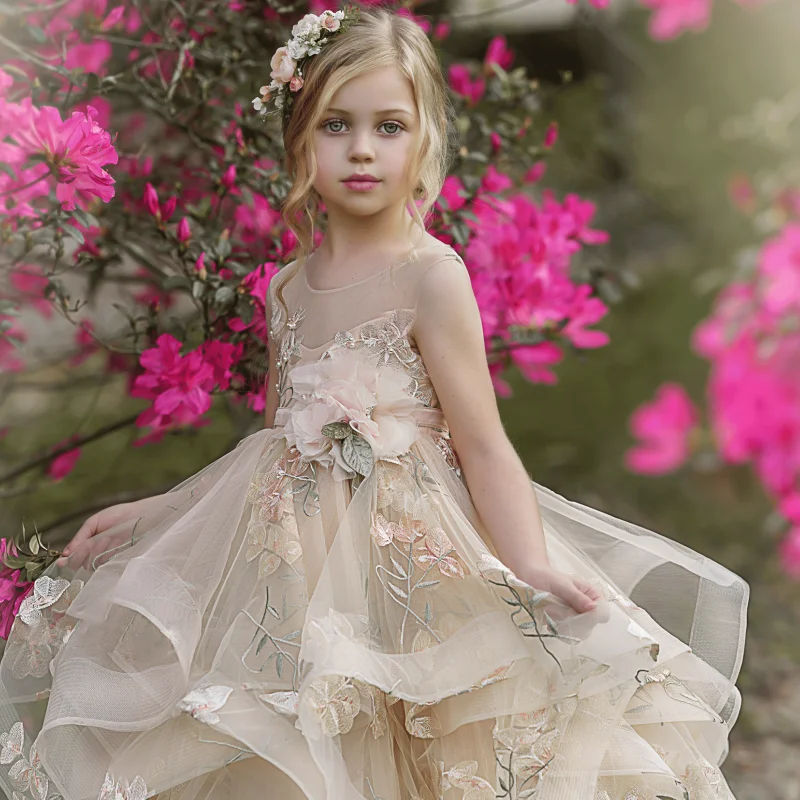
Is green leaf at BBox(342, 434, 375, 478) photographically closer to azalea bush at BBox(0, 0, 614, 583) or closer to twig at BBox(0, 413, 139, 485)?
azalea bush at BBox(0, 0, 614, 583)

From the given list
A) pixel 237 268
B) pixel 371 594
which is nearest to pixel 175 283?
pixel 237 268

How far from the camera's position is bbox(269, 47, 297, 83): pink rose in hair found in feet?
4.58

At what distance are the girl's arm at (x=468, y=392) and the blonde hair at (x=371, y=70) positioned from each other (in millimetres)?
A: 141

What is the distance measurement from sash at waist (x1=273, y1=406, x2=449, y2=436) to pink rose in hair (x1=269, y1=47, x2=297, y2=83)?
18.2 inches

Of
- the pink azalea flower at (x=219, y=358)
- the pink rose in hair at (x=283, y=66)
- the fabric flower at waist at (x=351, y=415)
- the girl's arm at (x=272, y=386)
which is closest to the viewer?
the fabric flower at waist at (x=351, y=415)

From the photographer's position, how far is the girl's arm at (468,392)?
4.20ft

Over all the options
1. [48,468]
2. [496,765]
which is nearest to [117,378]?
[48,468]

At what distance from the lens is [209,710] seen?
1.07 metres

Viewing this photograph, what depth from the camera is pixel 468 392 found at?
4.33 feet

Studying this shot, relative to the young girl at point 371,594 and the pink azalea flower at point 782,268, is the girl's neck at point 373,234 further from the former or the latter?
the pink azalea flower at point 782,268

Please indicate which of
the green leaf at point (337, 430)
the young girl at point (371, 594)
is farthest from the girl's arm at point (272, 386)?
the green leaf at point (337, 430)

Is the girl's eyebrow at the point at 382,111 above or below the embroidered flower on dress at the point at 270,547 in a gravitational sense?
above

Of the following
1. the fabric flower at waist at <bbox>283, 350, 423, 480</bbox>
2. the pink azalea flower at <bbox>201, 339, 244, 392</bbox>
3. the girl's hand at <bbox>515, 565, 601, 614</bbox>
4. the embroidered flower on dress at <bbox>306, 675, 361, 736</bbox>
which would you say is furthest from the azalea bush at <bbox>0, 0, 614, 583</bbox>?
the girl's hand at <bbox>515, 565, 601, 614</bbox>

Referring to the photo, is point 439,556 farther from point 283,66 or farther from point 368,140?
point 283,66
